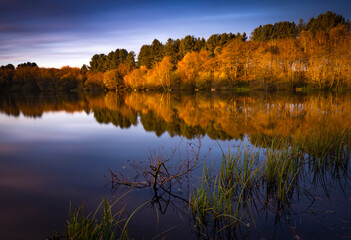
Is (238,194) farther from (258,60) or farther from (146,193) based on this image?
(258,60)

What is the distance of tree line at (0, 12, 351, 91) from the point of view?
50.1 metres

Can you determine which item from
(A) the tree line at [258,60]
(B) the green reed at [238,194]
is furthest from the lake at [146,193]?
(A) the tree line at [258,60]

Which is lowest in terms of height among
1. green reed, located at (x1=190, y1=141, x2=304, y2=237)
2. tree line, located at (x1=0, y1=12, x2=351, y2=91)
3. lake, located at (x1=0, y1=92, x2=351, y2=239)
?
lake, located at (x1=0, y1=92, x2=351, y2=239)

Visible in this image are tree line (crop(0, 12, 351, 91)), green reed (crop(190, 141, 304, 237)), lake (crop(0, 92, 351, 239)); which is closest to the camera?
green reed (crop(190, 141, 304, 237))

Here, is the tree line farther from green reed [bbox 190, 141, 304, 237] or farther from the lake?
green reed [bbox 190, 141, 304, 237]

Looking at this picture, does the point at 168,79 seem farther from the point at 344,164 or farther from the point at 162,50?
the point at 344,164

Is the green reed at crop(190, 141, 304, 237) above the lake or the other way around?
above

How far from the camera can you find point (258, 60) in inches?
2356

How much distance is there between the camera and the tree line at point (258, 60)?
164ft

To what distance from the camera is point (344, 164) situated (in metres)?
8.38

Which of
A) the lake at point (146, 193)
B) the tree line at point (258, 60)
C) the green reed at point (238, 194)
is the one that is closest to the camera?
Result: the green reed at point (238, 194)

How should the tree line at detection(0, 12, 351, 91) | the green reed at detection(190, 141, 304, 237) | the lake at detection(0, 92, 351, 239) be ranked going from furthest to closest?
1. the tree line at detection(0, 12, 351, 91)
2. the lake at detection(0, 92, 351, 239)
3. the green reed at detection(190, 141, 304, 237)

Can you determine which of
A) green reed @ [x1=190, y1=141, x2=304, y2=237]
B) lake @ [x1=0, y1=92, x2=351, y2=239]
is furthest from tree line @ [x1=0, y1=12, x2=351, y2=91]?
green reed @ [x1=190, y1=141, x2=304, y2=237]

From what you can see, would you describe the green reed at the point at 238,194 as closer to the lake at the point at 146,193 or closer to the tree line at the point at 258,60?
the lake at the point at 146,193
